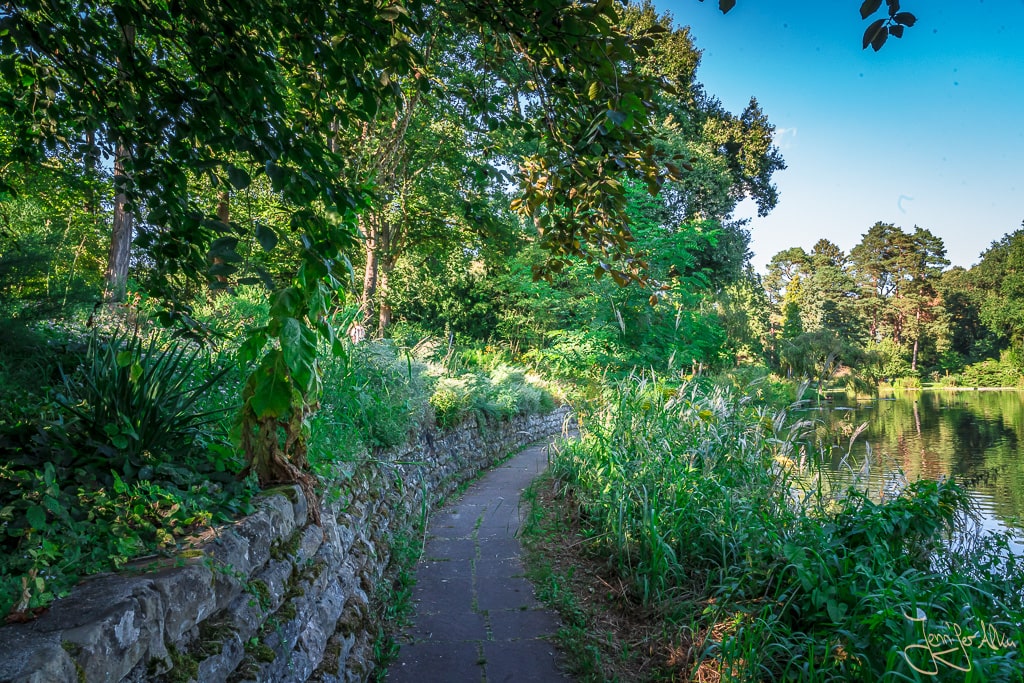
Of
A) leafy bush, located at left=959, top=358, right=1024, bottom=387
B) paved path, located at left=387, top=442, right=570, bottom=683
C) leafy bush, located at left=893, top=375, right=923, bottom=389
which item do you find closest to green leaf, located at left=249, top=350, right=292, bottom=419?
paved path, located at left=387, top=442, right=570, bottom=683

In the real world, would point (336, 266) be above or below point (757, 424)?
above

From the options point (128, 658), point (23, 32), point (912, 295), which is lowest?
point (128, 658)

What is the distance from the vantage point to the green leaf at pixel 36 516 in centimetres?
197

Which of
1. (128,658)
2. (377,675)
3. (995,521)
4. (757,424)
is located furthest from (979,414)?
(128,658)

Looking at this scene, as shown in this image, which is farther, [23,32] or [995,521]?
[995,521]

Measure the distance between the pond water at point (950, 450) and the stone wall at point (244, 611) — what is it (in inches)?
152

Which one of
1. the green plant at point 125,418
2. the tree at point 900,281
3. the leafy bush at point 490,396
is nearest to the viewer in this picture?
the green plant at point 125,418

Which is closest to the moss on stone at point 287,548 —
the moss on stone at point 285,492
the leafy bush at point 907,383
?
the moss on stone at point 285,492

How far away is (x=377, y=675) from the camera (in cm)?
331

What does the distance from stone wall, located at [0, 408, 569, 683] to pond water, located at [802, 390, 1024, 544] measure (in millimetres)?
3854

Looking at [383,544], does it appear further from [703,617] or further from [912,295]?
[912,295]

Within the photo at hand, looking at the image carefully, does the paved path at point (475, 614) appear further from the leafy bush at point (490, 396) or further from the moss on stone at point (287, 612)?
the leafy bush at point (490, 396)

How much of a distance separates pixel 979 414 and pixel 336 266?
27.6 m

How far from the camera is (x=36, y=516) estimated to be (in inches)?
79.1
